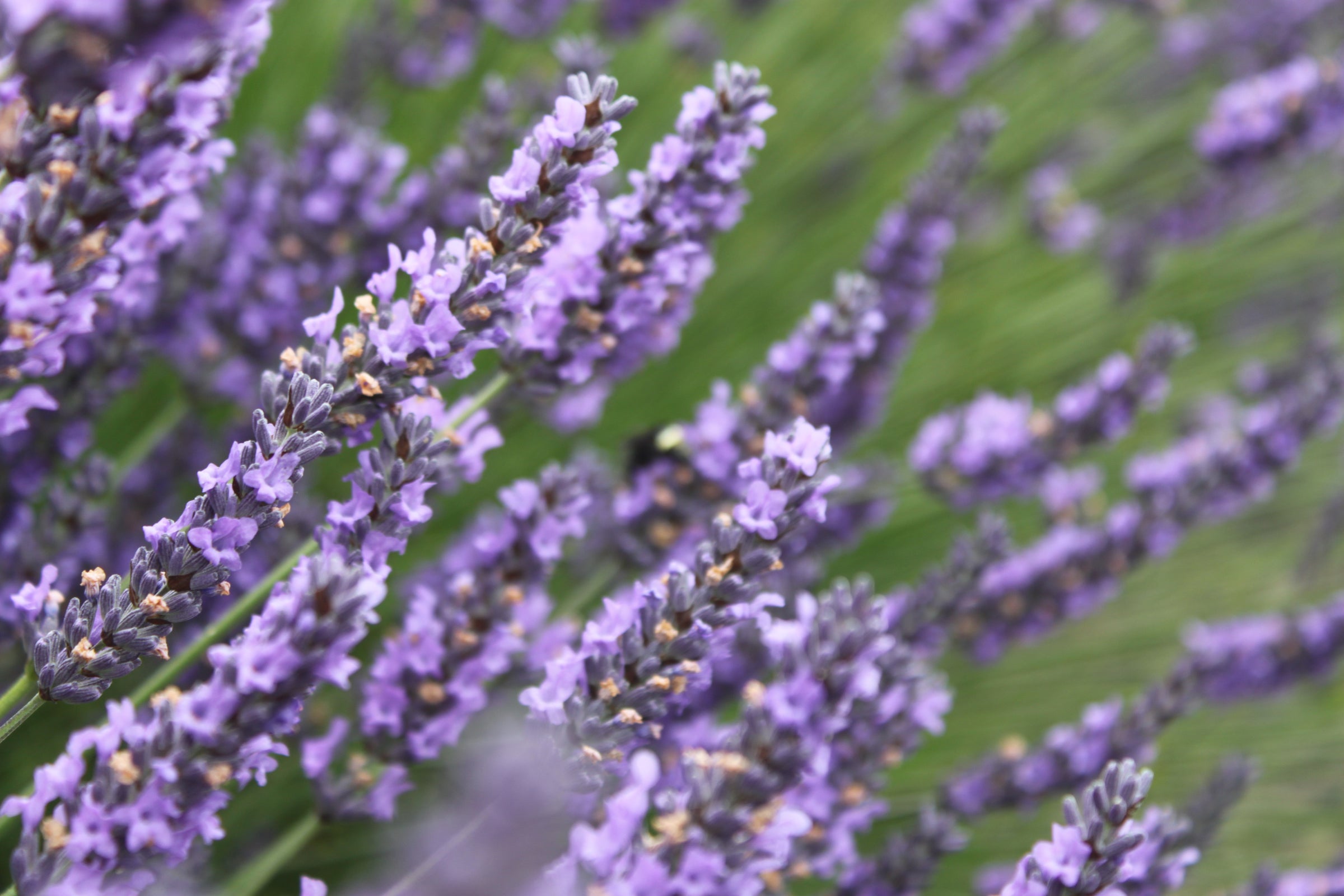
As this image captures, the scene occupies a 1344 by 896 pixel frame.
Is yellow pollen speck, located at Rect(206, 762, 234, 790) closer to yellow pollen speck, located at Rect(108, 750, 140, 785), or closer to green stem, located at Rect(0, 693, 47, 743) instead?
yellow pollen speck, located at Rect(108, 750, 140, 785)

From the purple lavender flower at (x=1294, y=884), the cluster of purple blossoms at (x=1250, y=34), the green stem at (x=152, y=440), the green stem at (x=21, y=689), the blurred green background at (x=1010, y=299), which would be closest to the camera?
the green stem at (x=21, y=689)

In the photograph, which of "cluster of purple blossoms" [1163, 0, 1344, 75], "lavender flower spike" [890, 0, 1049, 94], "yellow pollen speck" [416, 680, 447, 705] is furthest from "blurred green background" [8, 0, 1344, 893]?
"yellow pollen speck" [416, 680, 447, 705]

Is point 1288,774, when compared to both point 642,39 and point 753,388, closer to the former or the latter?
point 753,388

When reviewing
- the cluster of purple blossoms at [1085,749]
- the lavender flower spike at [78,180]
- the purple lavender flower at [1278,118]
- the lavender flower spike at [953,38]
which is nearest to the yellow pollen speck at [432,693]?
the lavender flower spike at [78,180]

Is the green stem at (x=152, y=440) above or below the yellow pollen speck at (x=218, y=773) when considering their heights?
Answer: above

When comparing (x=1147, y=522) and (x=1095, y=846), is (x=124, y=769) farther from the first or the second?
(x=1147, y=522)

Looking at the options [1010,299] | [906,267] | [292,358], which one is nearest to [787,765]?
[292,358]

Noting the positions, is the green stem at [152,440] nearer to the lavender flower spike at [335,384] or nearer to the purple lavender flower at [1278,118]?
the lavender flower spike at [335,384]

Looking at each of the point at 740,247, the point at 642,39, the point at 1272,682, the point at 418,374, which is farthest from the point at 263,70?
the point at 1272,682
